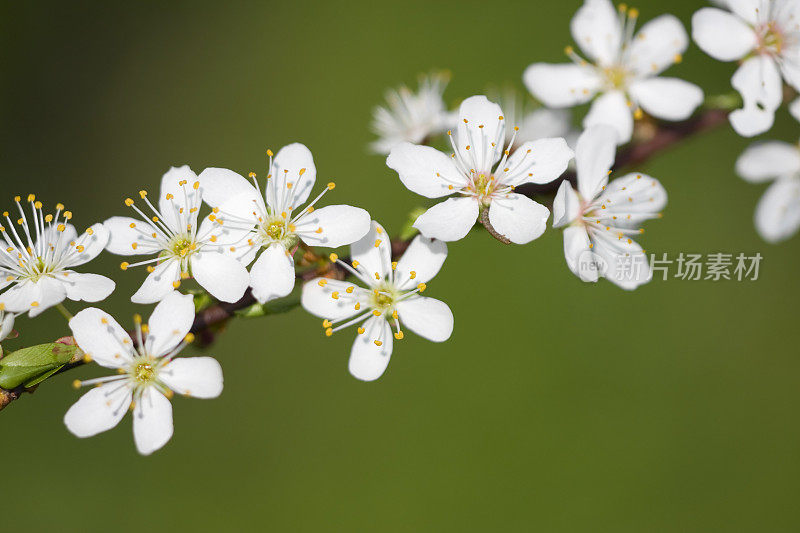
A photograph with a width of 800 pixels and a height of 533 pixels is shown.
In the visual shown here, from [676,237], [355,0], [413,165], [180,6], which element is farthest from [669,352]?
[180,6]

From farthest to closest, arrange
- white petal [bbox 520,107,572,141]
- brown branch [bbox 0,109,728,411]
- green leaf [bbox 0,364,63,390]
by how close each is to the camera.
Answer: white petal [bbox 520,107,572,141] < brown branch [bbox 0,109,728,411] < green leaf [bbox 0,364,63,390]

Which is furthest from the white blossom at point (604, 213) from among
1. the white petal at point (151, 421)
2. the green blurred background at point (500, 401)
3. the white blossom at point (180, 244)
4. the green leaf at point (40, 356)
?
the green blurred background at point (500, 401)

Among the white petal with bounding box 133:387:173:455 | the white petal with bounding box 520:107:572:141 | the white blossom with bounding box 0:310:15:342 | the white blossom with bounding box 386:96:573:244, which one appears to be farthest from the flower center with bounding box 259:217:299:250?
the white petal with bounding box 520:107:572:141

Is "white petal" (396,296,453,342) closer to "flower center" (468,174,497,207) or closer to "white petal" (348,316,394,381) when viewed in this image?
"white petal" (348,316,394,381)

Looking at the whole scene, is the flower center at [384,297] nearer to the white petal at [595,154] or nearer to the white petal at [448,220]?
the white petal at [448,220]

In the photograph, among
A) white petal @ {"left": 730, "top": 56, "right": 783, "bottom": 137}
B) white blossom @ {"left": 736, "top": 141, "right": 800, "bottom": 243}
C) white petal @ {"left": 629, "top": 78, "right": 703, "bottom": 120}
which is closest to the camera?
white petal @ {"left": 730, "top": 56, "right": 783, "bottom": 137}

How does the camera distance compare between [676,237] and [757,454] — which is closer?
[757,454]

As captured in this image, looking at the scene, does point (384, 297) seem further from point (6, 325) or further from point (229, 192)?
point (6, 325)

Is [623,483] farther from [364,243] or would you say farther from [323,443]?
[364,243]
